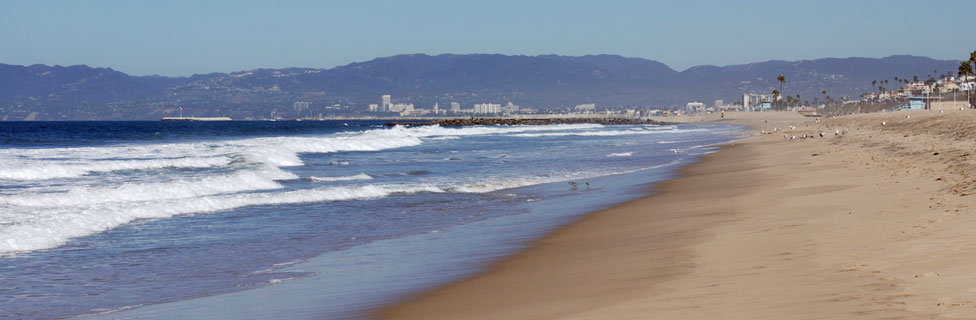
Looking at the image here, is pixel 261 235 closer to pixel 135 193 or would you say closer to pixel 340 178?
pixel 135 193

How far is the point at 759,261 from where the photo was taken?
7117 millimetres

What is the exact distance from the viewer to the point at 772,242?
322 inches

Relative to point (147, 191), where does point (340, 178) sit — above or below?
below

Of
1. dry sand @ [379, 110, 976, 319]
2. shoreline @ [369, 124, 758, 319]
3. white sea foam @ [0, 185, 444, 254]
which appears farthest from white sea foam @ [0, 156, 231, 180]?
shoreline @ [369, 124, 758, 319]

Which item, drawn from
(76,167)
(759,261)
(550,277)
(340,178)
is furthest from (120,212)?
(76,167)

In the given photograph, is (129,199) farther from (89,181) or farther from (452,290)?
(452,290)

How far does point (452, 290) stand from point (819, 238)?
139 inches

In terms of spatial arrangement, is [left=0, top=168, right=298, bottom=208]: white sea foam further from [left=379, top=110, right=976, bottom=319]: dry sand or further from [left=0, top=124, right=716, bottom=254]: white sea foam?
[left=379, top=110, right=976, bottom=319]: dry sand

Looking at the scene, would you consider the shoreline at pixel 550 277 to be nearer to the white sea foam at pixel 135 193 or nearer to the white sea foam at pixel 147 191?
the white sea foam at pixel 135 193

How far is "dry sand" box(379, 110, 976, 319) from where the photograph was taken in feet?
17.5

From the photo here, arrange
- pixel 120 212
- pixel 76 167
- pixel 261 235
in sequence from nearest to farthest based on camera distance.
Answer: pixel 261 235 < pixel 120 212 < pixel 76 167

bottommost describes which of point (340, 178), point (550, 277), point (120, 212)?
point (340, 178)

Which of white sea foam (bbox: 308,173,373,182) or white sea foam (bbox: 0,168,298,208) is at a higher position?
white sea foam (bbox: 0,168,298,208)

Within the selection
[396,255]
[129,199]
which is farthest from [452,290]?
[129,199]
